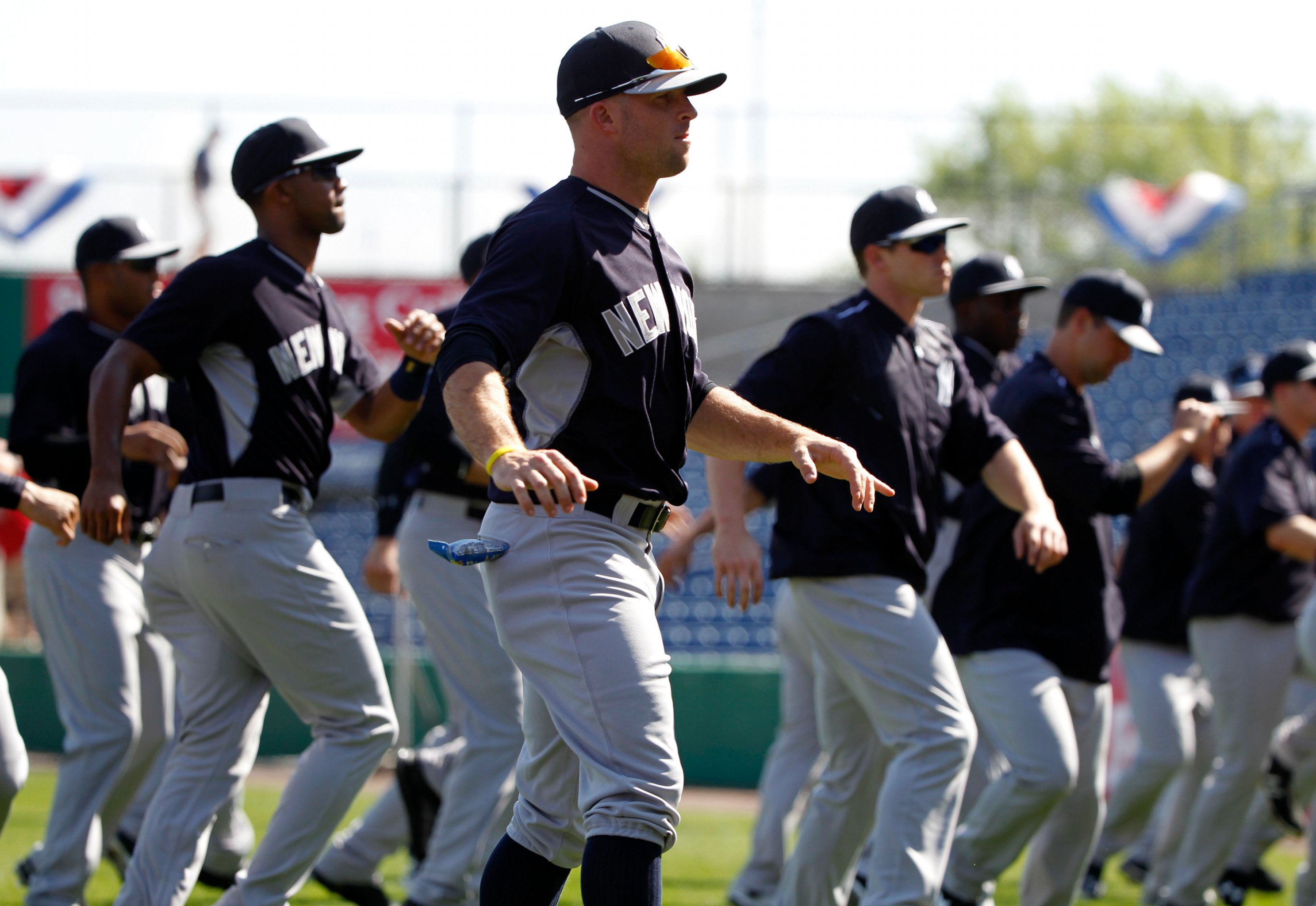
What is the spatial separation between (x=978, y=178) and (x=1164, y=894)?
45921mm

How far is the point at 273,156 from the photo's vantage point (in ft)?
14.6

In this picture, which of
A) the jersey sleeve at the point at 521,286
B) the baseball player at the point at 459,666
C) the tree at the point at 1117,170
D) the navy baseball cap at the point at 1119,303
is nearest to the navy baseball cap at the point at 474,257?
the baseball player at the point at 459,666

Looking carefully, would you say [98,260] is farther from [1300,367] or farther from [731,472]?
[1300,367]

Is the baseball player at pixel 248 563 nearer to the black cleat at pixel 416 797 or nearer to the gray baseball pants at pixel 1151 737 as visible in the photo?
the black cleat at pixel 416 797

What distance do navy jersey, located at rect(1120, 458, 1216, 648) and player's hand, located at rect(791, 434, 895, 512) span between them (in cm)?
398

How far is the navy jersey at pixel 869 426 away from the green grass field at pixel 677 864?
230cm

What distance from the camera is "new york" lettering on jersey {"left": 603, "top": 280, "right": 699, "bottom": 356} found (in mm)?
3297

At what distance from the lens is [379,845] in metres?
5.49

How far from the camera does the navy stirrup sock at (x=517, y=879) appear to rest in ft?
10.6

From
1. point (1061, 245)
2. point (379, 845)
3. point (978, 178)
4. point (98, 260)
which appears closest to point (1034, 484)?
point (379, 845)

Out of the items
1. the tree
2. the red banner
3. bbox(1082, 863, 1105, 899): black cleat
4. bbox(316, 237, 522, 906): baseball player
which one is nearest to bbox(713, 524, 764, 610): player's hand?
bbox(316, 237, 522, 906): baseball player

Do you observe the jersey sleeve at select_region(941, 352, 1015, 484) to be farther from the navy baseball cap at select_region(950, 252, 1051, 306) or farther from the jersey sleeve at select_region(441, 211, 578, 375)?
the jersey sleeve at select_region(441, 211, 578, 375)

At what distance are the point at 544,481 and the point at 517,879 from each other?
1.02 metres

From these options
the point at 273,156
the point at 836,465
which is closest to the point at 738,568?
the point at 836,465
